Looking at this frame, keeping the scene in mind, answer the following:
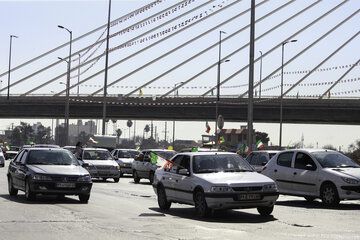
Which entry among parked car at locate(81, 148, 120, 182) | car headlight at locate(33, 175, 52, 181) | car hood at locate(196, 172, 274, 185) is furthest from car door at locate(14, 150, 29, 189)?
parked car at locate(81, 148, 120, 182)

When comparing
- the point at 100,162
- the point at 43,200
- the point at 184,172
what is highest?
the point at 184,172

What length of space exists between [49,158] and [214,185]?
6201 millimetres


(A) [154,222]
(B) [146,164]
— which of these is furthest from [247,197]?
(B) [146,164]

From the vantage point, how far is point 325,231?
11.6m

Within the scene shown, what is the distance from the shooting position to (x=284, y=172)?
19109 mm

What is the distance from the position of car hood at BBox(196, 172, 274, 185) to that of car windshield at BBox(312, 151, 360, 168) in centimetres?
412

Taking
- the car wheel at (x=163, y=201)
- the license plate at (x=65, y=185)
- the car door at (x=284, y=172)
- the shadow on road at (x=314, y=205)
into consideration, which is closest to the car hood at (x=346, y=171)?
the shadow on road at (x=314, y=205)

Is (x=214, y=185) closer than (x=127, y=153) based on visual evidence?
Yes

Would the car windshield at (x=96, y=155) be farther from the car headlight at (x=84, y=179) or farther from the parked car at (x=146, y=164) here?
the car headlight at (x=84, y=179)

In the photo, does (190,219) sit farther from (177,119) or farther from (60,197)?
(177,119)

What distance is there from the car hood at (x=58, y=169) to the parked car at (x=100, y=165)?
11094 millimetres

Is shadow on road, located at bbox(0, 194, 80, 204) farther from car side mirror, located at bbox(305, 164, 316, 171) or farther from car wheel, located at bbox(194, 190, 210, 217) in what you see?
car side mirror, located at bbox(305, 164, 316, 171)

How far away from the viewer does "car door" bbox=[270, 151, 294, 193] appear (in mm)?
18875

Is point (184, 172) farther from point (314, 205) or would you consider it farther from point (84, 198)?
point (314, 205)
